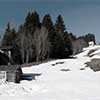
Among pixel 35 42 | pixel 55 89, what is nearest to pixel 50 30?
pixel 35 42

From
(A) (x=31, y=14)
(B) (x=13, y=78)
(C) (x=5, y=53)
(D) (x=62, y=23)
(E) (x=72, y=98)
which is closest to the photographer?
(E) (x=72, y=98)

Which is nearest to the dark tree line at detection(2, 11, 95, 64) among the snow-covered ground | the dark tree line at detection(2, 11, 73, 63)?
the dark tree line at detection(2, 11, 73, 63)

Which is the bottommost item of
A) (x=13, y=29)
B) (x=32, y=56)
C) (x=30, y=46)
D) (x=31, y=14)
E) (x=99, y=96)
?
(x=99, y=96)

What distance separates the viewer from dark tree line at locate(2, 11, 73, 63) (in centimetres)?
2998

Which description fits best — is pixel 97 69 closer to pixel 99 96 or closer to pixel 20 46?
pixel 99 96

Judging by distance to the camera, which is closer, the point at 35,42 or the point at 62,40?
the point at 35,42

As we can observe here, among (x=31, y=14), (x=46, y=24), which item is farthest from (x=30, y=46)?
(x=31, y=14)

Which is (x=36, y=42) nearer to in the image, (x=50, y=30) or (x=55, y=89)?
(x=50, y=30)

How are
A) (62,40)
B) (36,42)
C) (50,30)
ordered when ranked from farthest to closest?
(50,30), (62,40), (36,42)

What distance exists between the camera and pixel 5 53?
20.6 metres

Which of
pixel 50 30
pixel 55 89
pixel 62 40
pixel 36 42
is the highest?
pixel 50 30

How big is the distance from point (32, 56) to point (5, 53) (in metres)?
11.1

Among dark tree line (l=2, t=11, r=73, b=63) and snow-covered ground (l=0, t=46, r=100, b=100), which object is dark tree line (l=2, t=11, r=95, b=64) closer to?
dark tree line (l=2, t=11, r=73, b=63)

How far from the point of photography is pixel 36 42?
30.5 m
